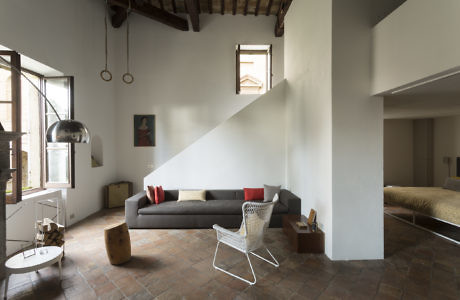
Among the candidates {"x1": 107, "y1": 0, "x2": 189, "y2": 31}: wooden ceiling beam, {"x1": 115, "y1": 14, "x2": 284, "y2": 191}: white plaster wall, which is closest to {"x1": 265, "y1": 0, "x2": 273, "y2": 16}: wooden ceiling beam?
{"x1": 115, "y1": 14, "x2": 284, "y2": 191}: white plaster wall

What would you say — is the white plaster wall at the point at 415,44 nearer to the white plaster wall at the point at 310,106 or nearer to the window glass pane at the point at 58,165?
the white plaster wall at the point at 310,106

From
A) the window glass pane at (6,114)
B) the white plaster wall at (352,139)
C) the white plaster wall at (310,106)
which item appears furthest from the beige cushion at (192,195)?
the window glass pane at (6,114)

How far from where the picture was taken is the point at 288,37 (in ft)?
16.9

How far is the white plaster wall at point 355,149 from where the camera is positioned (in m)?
3.06

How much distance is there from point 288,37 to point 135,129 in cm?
486

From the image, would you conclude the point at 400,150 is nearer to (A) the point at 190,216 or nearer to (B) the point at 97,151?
(A) the point at 190,216

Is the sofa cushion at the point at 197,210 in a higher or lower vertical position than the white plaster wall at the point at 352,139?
lower

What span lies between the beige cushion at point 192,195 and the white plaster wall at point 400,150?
622cm

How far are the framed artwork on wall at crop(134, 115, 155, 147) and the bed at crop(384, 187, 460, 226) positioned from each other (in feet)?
21.1

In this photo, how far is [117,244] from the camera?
3.05m

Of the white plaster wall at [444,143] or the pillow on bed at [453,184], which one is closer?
the pillow on bed at [453,184]

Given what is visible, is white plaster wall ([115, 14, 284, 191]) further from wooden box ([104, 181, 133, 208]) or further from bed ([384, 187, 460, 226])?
bed ([384, 187, 460, 226])

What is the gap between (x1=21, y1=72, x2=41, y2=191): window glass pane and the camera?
13.7ft

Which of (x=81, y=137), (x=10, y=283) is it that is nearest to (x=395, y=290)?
(x=81, y=137)
